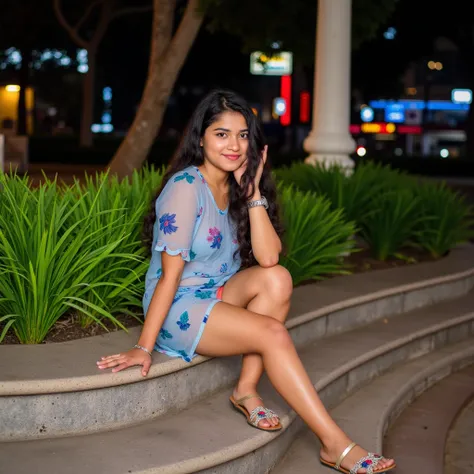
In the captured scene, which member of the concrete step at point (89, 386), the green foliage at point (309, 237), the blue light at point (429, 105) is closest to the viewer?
the concrete step at point (89, 386)

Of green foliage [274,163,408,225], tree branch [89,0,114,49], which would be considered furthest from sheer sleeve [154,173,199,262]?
tree branch [89,0,114,49]

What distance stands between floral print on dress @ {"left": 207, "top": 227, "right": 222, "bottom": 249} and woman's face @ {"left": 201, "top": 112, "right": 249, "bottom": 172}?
27 cm

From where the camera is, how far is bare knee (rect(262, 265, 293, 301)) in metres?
4.46

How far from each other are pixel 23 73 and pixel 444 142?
1564 inches

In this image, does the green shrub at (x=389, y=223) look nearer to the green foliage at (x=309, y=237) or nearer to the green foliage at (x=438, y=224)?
the green foliage at (x=438, y=224)

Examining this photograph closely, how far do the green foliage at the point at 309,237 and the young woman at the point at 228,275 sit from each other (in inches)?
67.0

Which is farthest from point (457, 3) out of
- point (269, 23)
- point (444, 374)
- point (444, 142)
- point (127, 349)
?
point (444, 142)

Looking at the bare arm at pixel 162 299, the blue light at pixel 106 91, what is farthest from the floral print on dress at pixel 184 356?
the blue light at pixel 106 91

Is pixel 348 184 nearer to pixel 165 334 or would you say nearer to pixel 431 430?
pixel 431 430

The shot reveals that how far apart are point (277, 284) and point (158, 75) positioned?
9693 millimetres

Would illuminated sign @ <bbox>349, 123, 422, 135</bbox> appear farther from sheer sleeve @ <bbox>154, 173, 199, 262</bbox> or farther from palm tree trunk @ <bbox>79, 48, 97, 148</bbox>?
sheer sleeve @ <bbox>154, 173, 199, 262</bbox>

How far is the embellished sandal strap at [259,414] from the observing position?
13.9ft

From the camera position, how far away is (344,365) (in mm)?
5438

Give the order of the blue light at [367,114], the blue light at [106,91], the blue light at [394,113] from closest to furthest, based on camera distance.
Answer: the blue light at [106,91], the blue light at [367,114], the blue light at [394,113]
